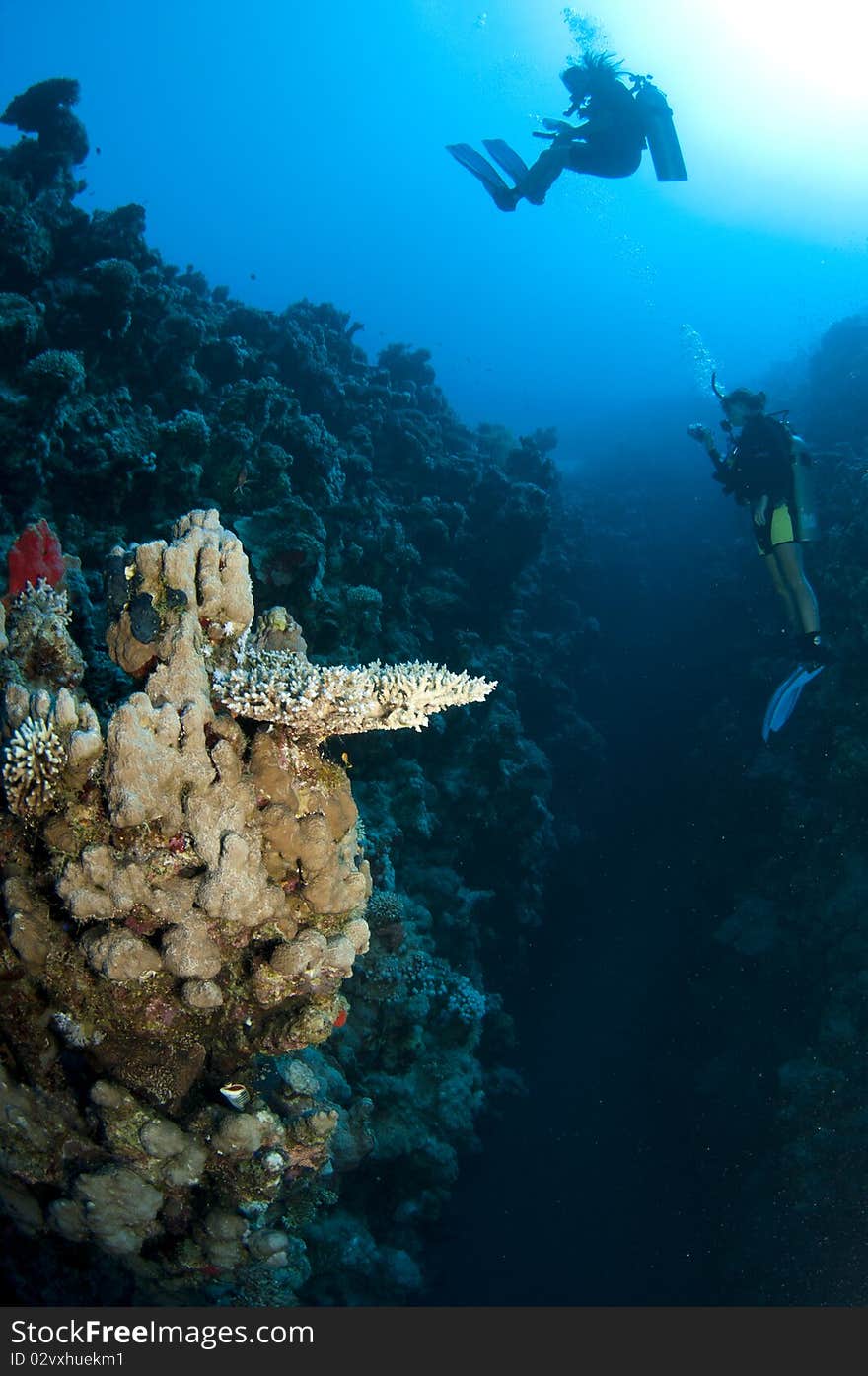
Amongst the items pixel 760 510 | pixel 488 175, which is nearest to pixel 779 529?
pixel 760 510

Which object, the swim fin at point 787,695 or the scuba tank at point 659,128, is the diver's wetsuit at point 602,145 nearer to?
the scuba tank at point 659,128

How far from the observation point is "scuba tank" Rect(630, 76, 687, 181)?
36.7ft

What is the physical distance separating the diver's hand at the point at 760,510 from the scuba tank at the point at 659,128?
5.79 meters

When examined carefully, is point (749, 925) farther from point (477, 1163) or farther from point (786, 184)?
point (786, 184)

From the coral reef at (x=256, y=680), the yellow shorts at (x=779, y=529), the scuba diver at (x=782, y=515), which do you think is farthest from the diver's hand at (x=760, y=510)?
the coral reef at (x=256, y=680)

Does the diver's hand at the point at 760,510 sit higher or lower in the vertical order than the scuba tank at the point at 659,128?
lower

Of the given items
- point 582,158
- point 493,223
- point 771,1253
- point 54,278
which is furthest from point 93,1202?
point 493,223

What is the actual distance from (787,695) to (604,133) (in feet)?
33.7

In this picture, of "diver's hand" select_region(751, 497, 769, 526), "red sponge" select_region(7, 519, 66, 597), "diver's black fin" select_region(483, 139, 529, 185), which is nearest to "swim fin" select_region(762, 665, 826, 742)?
"diver's hand" select_region(751, 497, 769, 526)

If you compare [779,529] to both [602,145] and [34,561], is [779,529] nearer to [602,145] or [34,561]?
[602,145]

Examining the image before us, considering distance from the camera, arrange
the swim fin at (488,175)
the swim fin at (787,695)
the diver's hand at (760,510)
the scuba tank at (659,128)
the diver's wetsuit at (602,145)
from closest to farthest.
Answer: the swim fin at (787,695) < the diver's hand at (760,510) < the scuba tank at (659,128) < the diver's wetsuit at (602,145) < the swim fin at (488,175)

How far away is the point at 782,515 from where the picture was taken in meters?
10.2

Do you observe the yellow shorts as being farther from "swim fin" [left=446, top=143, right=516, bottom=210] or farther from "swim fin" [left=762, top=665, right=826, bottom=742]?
"swim fin" [left=446, top=143, right=516, bottom=210]

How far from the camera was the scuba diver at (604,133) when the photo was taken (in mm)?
11273
